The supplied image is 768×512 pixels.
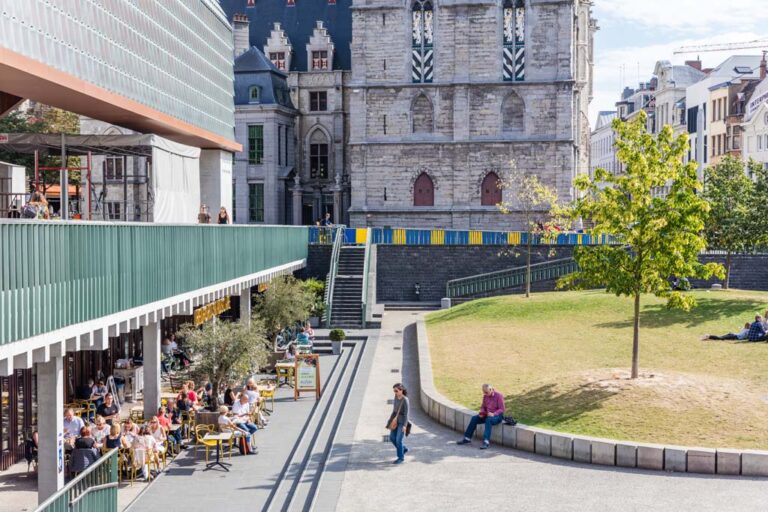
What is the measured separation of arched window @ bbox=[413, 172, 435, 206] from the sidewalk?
147 feet

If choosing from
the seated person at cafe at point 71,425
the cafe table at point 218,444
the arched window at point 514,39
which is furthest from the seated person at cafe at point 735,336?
the arched window at point 514,39

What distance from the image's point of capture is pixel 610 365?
29.2 metres

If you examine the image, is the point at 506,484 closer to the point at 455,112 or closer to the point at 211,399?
the point at 211,399

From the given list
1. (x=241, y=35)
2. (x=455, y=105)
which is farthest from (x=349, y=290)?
(x=241, y=35)

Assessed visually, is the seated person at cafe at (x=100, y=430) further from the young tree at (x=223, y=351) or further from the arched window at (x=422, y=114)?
the arched window at (x=422, y=114)

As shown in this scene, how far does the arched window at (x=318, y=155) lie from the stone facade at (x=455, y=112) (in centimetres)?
861

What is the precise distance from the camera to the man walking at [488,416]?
2189cm

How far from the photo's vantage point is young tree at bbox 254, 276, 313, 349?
37.2m

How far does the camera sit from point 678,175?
997 inches

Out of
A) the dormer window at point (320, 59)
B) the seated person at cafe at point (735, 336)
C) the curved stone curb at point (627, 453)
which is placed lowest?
the curved stone curb at point (627, 453)

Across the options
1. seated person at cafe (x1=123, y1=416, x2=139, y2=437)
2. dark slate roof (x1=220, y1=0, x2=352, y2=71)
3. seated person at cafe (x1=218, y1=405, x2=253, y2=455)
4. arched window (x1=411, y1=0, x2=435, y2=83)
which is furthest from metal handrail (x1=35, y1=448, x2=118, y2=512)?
dark slate roof (x1=220, y1=0, x2=352, y2=71)

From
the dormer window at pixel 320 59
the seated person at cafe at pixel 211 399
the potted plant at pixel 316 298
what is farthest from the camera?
the dormer window at pixel 320 59

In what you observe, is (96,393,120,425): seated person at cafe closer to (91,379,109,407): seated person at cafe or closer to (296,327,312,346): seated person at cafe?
(91,379,109,407): seated person at cafe

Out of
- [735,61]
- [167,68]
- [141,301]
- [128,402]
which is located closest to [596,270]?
[141,301]
